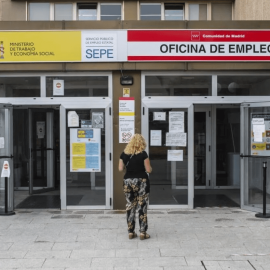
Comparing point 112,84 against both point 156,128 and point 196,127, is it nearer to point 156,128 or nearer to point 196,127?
point 156,128

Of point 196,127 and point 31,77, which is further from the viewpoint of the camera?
point 196,127

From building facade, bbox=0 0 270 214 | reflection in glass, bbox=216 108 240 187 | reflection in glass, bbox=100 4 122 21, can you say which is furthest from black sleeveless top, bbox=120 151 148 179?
reflection in glass, bbox=100 4 122 21

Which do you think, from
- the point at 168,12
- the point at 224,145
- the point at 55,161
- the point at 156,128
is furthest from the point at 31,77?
the point at 224,145

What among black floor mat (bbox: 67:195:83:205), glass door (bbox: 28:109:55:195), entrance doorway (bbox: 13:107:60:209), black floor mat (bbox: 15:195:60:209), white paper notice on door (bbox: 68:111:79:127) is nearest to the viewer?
white paper notice on door (bbox: 68:111:79:127)

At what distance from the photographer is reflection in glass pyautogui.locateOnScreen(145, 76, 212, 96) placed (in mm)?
9391

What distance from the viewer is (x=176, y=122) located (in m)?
9.41

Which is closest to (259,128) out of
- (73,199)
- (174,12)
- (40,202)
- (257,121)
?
(257,121)

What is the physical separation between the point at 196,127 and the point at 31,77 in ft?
17.2

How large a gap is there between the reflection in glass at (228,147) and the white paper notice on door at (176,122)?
11.3ft

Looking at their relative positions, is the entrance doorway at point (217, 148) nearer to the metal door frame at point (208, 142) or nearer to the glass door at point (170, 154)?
the metal door frame at point (208, 142)

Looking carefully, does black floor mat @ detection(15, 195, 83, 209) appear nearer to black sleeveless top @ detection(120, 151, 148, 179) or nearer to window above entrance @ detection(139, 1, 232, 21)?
black sleeveless top @ detection(120, 151, 148, 179)

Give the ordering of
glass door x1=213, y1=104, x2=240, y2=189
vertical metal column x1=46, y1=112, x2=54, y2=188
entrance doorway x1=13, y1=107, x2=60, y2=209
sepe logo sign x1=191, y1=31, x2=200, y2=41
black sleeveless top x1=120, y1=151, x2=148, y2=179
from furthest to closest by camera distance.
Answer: glass door x1=213, y1=104, x2=240, y2=189 → vertical metal column x1=46, y1=112, x2=54, y2=188 → entrance doorway x1=13, y1=107, x2=60, y2=209 → sepe logo sign x1=191, y1=31, x2=200, y2=41 → black sleeveless top x1=120, y1=151, x2=148, y2=179

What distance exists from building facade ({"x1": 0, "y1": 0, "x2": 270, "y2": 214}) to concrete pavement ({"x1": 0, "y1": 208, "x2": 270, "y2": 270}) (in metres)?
0.75

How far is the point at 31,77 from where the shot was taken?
31.1 feet
